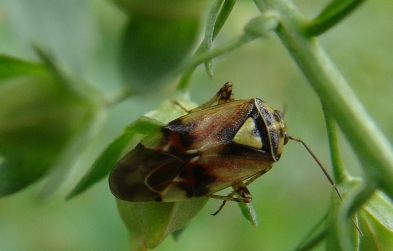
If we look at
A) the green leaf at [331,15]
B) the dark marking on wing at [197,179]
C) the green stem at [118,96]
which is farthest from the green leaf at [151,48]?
the green leaf at [331,15]

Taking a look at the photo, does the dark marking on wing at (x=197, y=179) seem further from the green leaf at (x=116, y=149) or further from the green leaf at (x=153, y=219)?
the green leaf at (x=116, y=149)

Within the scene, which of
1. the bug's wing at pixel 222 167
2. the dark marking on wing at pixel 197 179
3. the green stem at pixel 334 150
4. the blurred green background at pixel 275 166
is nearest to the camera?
the green stem at pixel 334 150

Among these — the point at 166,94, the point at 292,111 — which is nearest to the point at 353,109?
the point at 166,94

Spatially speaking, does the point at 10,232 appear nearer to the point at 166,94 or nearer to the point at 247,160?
the point at 166,94

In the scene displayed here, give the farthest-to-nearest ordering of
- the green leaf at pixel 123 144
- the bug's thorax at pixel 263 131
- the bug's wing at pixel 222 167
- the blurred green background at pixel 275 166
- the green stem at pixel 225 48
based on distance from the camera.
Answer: the blurred green background at pixel 275 166 → the bug's thorax at pixel 263 131 → the bug's wing at pixel 222 167 → the green leaf at pixel 123 144 → the green stem at pixel 225 48

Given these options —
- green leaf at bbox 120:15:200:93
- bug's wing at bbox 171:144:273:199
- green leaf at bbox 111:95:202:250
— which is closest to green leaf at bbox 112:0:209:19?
green leaf at bbox 120:15:200:93

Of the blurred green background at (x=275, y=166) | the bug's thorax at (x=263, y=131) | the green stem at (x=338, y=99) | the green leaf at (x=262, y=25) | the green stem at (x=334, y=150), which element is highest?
the green leaf at (x=262, y=25)

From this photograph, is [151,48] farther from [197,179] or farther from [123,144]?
[197,179]
